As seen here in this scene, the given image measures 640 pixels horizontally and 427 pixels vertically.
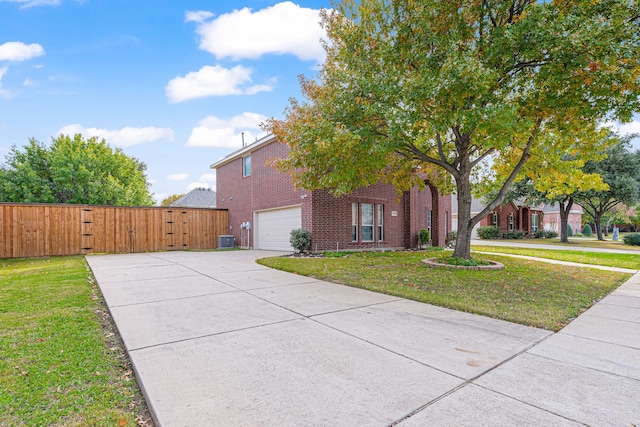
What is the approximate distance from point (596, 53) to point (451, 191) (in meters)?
7.55

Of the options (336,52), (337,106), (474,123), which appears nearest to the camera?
(474,123)

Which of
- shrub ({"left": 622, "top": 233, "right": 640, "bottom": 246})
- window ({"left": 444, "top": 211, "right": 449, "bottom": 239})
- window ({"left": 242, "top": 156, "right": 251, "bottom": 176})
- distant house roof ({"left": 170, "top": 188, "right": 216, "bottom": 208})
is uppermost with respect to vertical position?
window ({"left": 242, "top": 156, "right": 251, "bottom": 176})

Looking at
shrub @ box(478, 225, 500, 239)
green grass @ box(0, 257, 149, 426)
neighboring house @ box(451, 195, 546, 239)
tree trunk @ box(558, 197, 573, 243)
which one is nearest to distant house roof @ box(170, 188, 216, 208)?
neighboring house @ box(451, 195, 546, 239)

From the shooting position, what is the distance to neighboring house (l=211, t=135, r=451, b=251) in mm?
13766

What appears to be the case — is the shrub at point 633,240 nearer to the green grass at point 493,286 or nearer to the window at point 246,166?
the green grass at point 493,286

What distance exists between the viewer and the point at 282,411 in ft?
7.48

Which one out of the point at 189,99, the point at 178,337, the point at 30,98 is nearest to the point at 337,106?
the point at 178,337

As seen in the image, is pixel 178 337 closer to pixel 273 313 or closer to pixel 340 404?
pixel 273 313

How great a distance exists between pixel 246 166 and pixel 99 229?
296 inches

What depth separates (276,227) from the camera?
628 inches

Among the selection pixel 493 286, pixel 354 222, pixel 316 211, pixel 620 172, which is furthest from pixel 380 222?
pixel 620 172

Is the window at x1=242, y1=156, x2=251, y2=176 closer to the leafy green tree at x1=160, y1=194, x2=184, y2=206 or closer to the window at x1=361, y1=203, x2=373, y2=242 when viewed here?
the window at x1=361, y1=203, x2=373, y2=242

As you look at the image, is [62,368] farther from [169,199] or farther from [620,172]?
[169,199]

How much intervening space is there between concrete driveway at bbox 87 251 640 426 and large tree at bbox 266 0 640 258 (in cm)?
411
